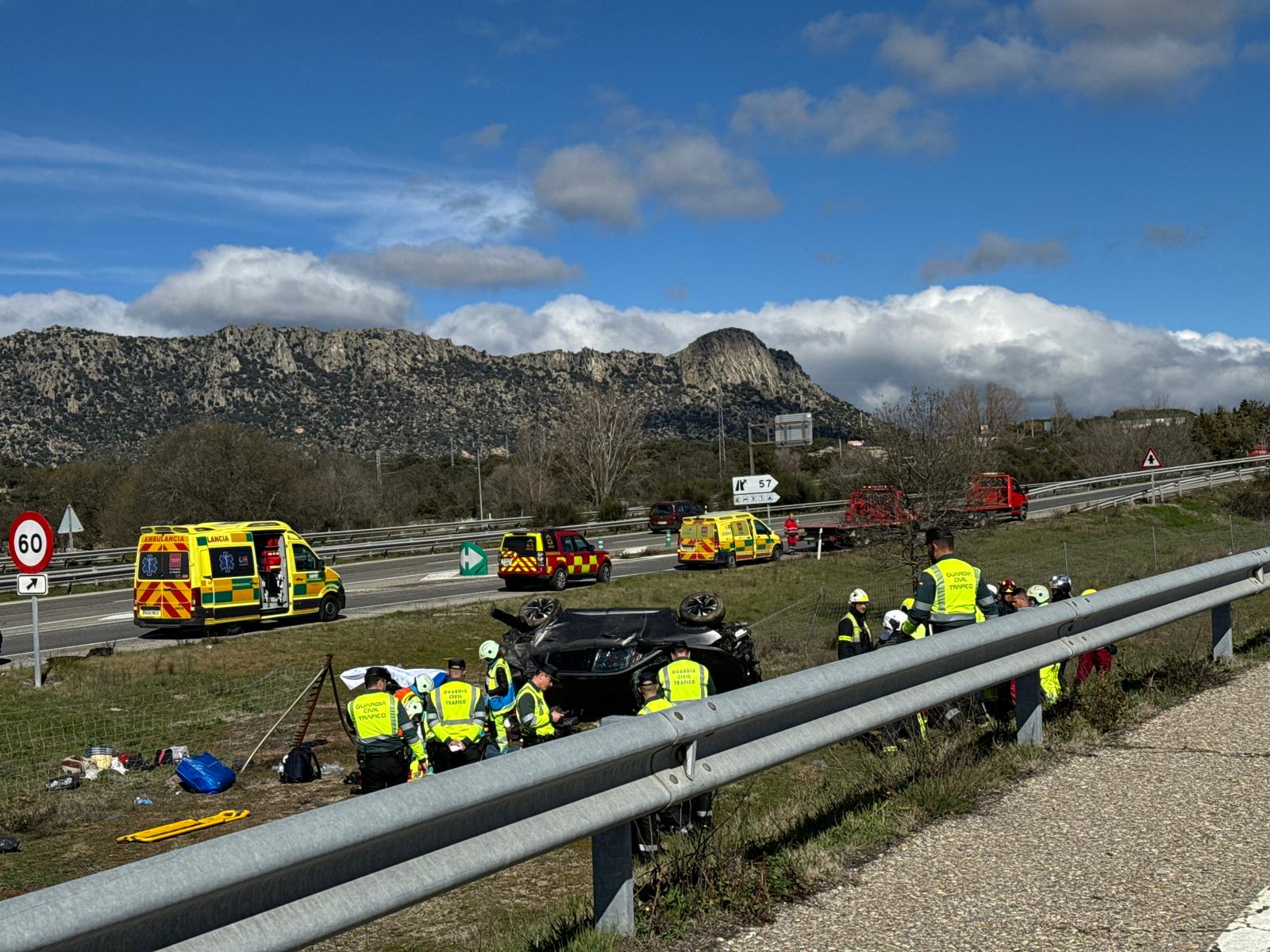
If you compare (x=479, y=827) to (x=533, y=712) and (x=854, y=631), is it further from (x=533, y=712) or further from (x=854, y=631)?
(x=854, y=631)

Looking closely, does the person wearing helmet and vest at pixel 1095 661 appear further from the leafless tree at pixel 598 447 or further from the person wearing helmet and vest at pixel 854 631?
the leafless tree at pixel 598 447

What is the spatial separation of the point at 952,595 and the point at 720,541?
30091 millimetres

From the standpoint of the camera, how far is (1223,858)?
4.51 metres

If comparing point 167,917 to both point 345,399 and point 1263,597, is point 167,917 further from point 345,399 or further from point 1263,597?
point 345,399

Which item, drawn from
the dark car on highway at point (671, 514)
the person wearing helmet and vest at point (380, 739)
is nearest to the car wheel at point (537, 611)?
the person wearing helmet and vest at point (380, 739)

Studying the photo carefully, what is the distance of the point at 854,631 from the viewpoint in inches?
455

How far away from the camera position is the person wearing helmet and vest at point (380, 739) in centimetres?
984

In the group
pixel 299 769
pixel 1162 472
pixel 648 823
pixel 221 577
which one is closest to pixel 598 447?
pixel 1162 472

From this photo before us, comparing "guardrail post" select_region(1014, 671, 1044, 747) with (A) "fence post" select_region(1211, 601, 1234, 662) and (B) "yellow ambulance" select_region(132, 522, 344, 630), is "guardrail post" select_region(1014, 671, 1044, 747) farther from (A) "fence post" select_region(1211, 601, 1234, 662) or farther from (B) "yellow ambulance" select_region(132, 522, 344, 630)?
(B) "yellow ambulance" select_region(132, 522, 344, 630)

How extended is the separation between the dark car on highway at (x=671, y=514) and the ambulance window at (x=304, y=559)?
29622mm

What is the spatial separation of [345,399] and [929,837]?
14379cm

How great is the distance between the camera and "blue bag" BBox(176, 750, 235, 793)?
11.6 m

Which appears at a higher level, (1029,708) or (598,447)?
(598,447)

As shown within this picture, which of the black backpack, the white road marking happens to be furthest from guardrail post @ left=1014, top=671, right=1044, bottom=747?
the black backpack
